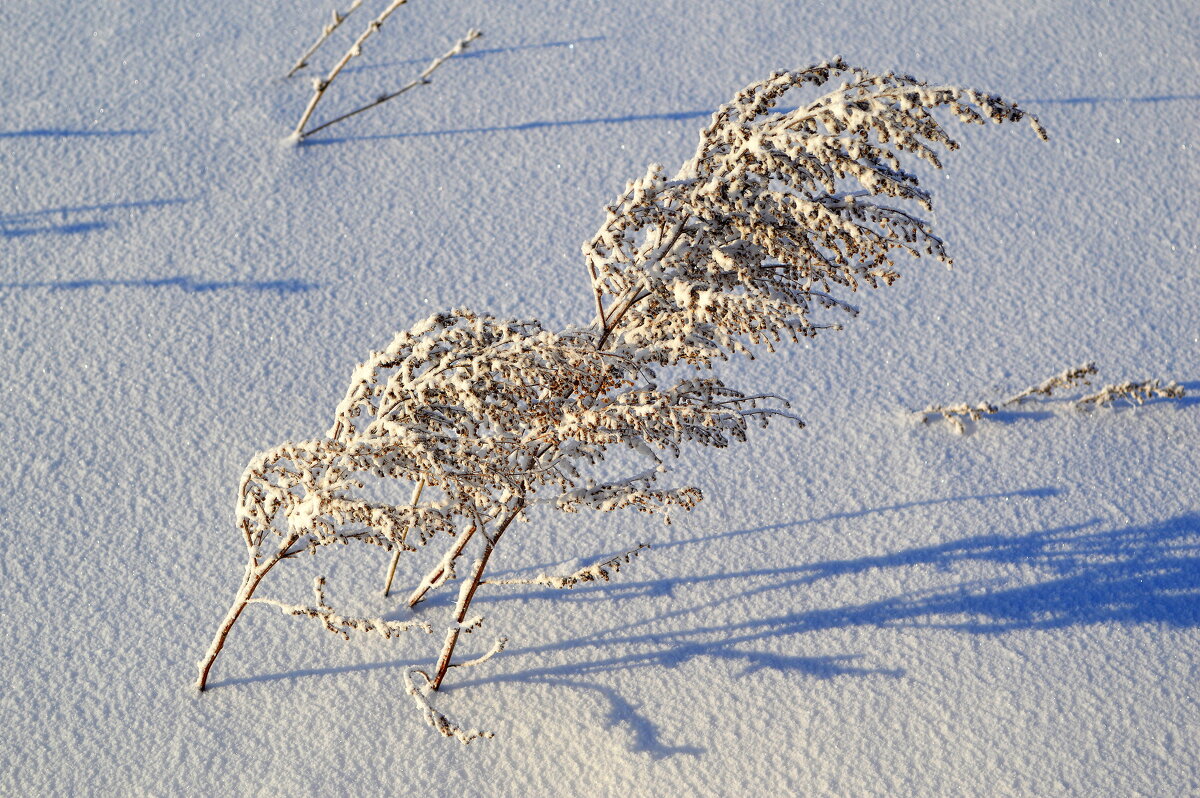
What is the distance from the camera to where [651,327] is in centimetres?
330

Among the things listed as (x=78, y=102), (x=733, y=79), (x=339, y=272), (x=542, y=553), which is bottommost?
(x=542, y=553)

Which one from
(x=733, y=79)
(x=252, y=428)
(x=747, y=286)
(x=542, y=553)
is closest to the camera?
(x=747, y=286)

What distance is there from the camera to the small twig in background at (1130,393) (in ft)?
17.1

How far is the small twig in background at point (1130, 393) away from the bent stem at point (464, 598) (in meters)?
3.20

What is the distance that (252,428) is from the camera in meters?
5.04

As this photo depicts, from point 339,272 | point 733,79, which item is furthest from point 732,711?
point 733,79

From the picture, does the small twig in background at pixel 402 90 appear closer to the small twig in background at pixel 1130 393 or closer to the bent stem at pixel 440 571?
the bent stem at pixel 440 571

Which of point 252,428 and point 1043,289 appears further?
point 1043,289

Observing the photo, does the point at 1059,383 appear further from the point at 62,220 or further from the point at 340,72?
the point at 62,220

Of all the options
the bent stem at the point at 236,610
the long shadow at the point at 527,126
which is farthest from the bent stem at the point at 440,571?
the long shadow at the point at 527,126

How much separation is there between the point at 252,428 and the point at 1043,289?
4.46 metres

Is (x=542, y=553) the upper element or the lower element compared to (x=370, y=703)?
upper

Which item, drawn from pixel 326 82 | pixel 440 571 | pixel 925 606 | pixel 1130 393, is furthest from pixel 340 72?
pixel 1130 393

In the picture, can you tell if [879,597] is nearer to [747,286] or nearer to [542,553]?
[542,553]
